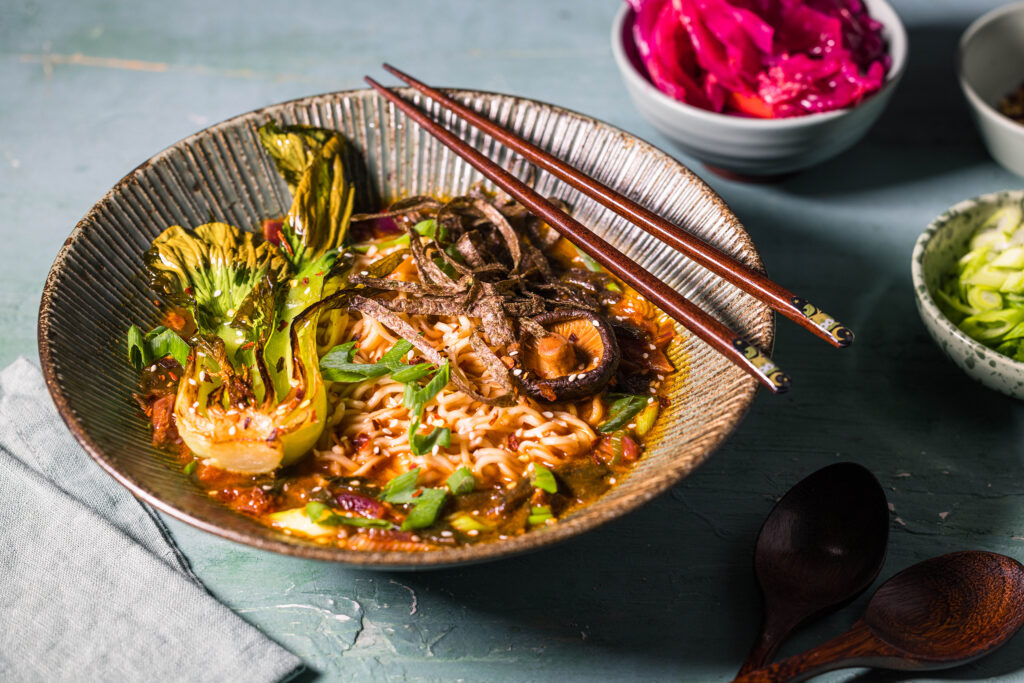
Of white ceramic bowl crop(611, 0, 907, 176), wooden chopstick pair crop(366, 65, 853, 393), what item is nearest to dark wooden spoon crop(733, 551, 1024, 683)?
wooden chopstick pair crop(366, 65, 853, 393)

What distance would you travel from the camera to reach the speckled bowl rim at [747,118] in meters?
3.58

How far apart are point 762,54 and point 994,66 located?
4.33ft

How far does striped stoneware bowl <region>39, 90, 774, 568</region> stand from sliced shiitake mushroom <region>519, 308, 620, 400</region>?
0.28m

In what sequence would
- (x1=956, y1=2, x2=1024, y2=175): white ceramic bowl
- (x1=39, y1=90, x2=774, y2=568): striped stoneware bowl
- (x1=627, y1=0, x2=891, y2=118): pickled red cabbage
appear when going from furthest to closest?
1. (x1=956, y1=2, x2=1024, y2=175): white ceramic bowl
2. (x1=627, y1=0, x2=891, y2=118): pickled red cabbage
3. (x1=39, y1=90, x2=774, y2=568): striped stoneware bowl

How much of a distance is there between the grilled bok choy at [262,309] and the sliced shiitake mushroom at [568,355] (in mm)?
671

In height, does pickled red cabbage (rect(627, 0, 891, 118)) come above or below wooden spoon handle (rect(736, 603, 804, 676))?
above

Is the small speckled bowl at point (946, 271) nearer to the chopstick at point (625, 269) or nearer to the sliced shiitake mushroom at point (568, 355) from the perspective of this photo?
the chopstick at point (625, 269)

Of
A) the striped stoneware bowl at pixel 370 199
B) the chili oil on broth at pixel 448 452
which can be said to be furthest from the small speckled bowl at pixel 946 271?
the chili oil on broth at pixel 448 452

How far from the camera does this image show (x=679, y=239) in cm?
289

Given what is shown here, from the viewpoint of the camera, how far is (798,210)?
407cm

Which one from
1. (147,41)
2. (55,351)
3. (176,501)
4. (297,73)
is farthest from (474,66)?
(176,501)

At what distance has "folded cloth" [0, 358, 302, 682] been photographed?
2615 mm

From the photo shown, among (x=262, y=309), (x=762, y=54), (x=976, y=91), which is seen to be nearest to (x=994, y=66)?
(x=976, y=91)

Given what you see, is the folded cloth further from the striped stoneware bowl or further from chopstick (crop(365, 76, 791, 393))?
chopstick (crop(365, 76, 791, 393))
